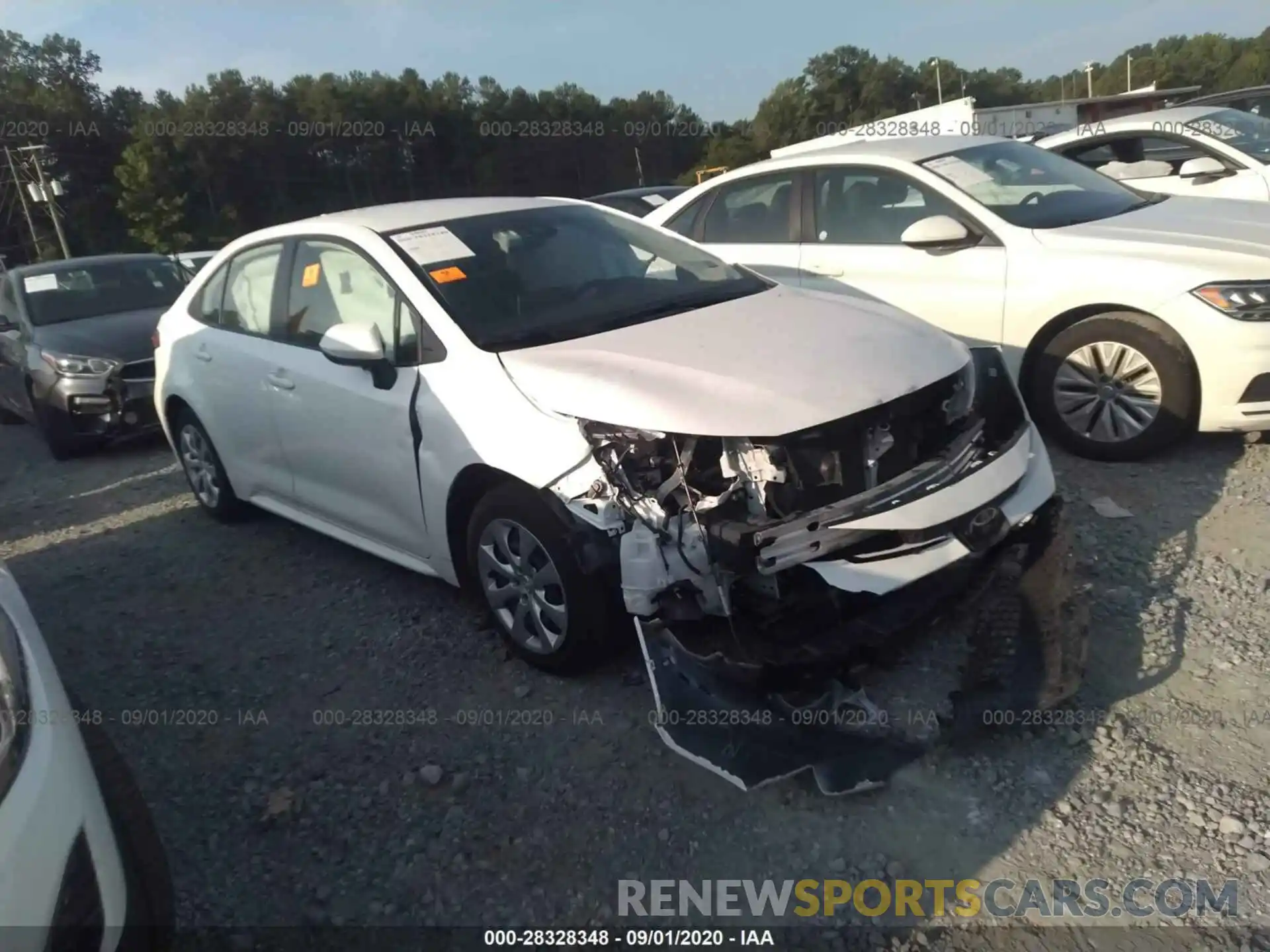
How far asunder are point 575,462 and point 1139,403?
299 centimetres

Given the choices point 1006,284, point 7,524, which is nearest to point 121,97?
point 7,524

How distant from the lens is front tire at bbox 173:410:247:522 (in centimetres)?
543

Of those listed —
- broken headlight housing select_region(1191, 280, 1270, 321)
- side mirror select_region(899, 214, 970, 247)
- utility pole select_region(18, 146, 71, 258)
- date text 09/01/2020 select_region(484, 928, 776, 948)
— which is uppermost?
utility pole select_region(18, 146, 71, 258)

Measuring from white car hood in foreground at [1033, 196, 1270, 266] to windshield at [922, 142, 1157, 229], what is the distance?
128 millimetres

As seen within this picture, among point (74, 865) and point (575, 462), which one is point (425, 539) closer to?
point (575, 462)

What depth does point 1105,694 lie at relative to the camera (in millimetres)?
3135

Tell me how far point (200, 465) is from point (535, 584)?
118 inches

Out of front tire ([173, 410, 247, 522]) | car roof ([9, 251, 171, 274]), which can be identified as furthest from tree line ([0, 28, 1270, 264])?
front tire ([173, 410, 247, 522])

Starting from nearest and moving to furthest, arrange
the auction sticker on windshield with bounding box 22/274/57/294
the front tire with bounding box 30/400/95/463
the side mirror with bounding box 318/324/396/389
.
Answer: the side mirror with bounding box 318/324/396/389, the front tire with bounding box 30/400/95/463, the auction sticker on windshield with bounding box 22/274/57/294

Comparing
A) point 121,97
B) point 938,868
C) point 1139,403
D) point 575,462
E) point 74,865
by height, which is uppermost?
point 121,97

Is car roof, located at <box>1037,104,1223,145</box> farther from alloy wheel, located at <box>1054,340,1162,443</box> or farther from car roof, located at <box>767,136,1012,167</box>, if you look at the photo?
alloy wheel, located at <box>1054,340,1162,443</box>

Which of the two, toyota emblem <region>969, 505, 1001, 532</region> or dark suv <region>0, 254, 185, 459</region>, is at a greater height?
dark suv <region>0, 254, 185, 459</region>

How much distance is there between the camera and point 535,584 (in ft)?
11.4

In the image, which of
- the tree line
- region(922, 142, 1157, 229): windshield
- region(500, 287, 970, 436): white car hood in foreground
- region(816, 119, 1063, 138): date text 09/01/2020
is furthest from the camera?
the tree line
